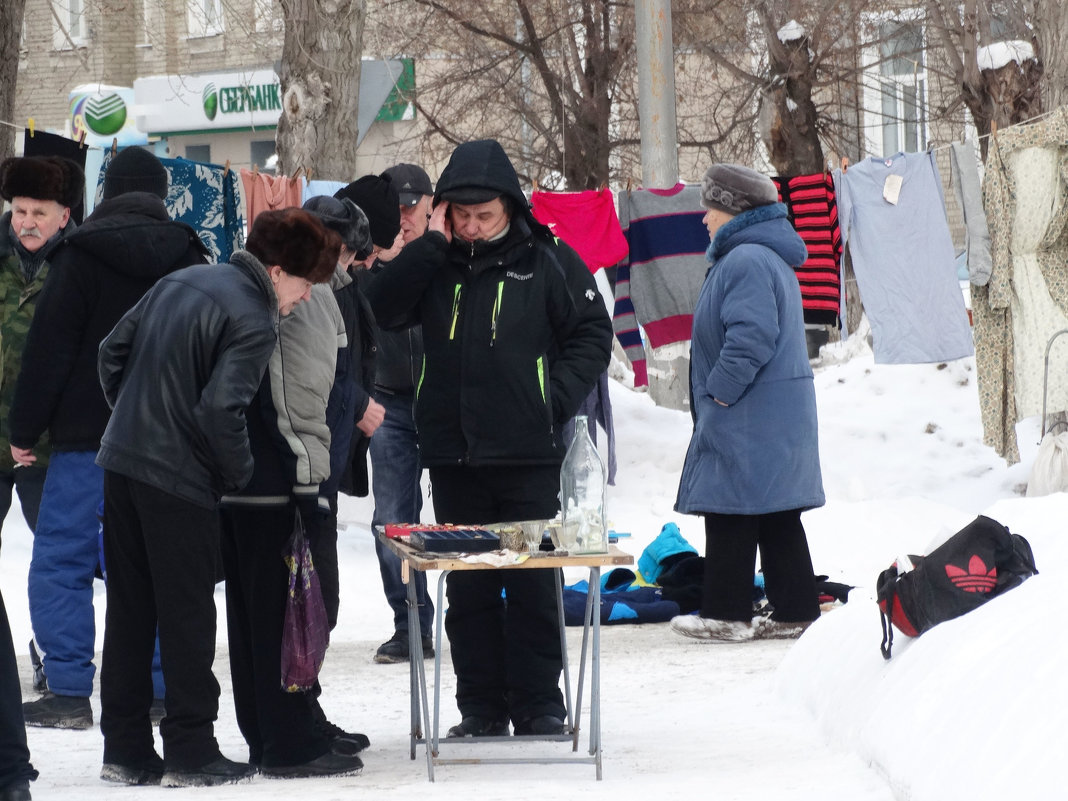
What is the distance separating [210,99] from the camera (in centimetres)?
2736

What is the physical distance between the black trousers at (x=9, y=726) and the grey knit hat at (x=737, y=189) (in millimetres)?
3889

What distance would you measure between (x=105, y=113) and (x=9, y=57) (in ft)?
57.4

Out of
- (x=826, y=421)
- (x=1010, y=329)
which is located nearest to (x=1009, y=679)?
(x=1010, y=329)

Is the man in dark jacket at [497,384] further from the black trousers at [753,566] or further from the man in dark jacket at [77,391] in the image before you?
the black trousers at [753,566]

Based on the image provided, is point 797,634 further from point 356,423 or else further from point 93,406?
point 93,406

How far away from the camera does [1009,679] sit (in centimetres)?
389

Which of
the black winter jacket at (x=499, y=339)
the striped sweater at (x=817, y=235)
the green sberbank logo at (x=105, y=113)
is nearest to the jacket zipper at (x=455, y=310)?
the black winter jacket at (x=499, y=339)

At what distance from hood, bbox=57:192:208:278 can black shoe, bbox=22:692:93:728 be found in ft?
4.88

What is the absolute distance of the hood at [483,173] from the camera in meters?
4.93

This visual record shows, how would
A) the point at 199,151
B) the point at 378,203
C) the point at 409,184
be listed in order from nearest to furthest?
the point at 378,203
the point at 409,184
the point at 199,151

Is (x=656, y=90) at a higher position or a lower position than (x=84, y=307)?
higher

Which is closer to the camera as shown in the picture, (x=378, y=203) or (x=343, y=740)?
(x=343, y=740)

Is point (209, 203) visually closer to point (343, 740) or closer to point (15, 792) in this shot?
point (343, 740)

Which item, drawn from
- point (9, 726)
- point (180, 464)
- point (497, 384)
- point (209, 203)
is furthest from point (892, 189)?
point (9, 726)
